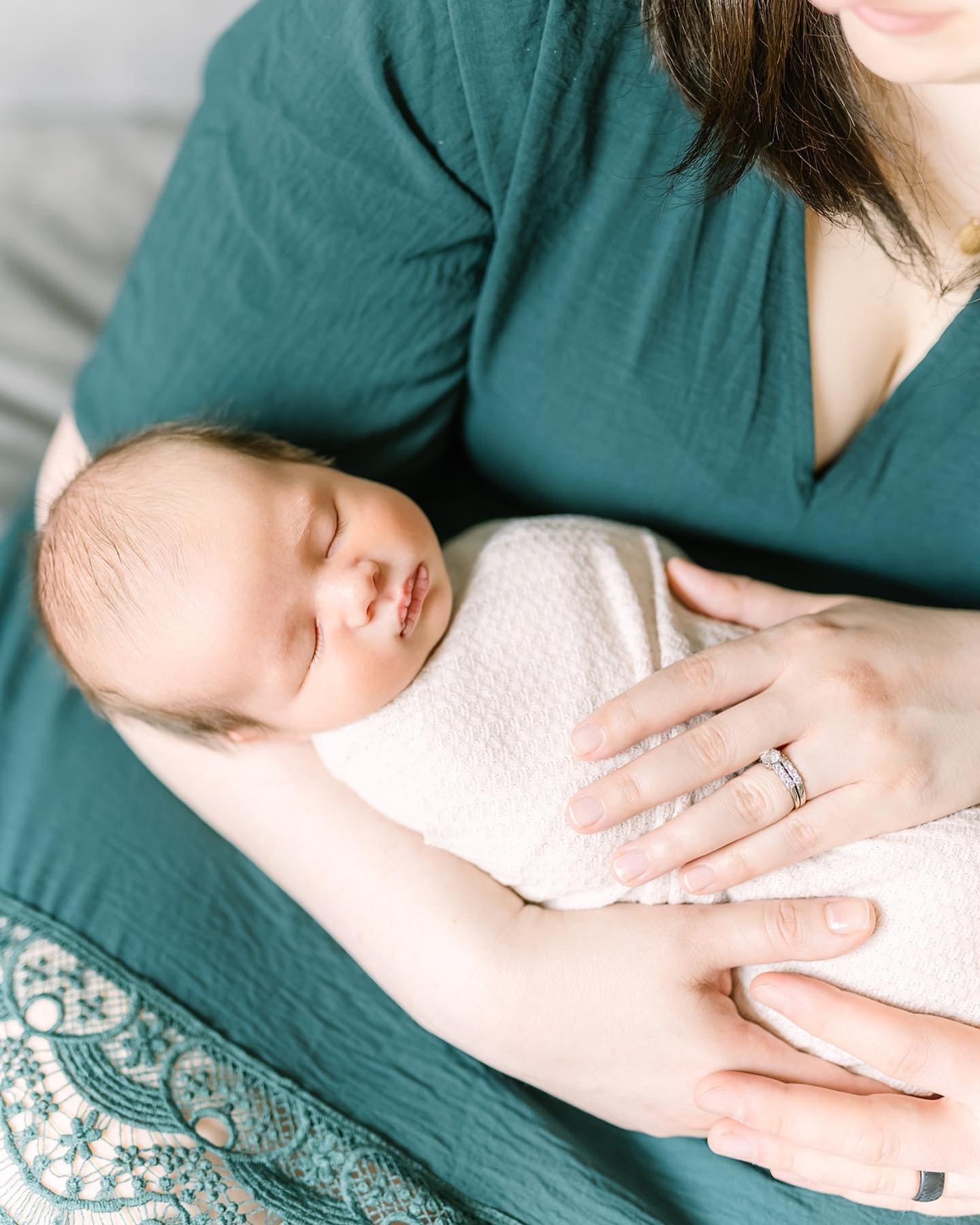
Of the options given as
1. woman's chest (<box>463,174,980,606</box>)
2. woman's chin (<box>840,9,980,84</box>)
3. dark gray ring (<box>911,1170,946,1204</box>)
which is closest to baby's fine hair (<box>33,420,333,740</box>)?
woman's chest (<box>463,174,980,606</box>)

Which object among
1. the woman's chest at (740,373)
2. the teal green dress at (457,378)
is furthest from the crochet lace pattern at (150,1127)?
the woman's chest at (740,373)

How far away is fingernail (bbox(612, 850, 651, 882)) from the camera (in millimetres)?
854

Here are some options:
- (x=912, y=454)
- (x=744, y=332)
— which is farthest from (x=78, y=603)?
(x=912, y=454)

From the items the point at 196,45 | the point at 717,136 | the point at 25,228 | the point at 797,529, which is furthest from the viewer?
the point at 196,45

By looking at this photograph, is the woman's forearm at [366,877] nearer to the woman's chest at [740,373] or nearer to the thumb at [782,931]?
the thumb at [782,931]

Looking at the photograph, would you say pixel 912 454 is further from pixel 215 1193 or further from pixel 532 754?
pixel 215 1193

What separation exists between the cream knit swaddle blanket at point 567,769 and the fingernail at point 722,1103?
0.09 m

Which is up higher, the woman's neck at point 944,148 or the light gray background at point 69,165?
the woman's neck at point 944,148

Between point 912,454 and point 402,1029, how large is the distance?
0.71 meters

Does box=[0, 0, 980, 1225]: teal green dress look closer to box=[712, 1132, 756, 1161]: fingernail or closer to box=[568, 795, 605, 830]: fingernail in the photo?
box=[712, 1132, 756, 1161]: fingernail

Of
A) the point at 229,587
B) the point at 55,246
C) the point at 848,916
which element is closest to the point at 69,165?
the point at 55,246

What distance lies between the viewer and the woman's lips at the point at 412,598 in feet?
3.09

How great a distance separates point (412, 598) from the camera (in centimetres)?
96

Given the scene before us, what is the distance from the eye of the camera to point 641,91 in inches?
33.2
